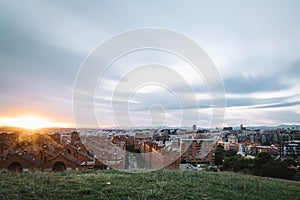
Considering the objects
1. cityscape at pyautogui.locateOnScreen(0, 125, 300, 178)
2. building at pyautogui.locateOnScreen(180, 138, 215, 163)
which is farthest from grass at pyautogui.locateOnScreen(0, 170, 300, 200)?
building at pyautogui.locateOnScreen(180, 138, 215, 163)

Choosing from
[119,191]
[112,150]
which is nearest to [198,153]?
[112,150]

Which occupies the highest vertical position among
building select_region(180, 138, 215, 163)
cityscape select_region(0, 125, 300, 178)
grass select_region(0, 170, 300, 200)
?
grass select_region(0, 170, 300, 200)

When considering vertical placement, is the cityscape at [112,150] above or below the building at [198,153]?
above

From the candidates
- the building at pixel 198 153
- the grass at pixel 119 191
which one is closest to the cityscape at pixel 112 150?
the building at pixel 198 153

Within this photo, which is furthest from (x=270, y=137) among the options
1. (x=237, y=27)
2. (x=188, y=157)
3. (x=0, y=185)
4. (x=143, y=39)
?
(x=0, y=185)

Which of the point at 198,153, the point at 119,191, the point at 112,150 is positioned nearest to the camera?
the point at 119,191

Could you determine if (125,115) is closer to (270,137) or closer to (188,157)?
(188,157)

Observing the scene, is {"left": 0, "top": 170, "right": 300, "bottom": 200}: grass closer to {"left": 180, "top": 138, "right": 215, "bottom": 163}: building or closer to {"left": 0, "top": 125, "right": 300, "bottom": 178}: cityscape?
{"left": 0, "top": 125, "right": 300, "bottom": 178}: cityscape

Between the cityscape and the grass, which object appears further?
the cityscape

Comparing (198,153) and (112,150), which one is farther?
(198,153)

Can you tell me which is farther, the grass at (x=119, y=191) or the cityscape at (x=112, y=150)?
the cityscape at (x=112, y=150)

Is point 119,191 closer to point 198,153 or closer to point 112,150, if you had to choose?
point 112,150

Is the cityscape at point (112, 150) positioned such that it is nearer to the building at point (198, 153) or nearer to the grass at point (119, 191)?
the building at point (198, 153)

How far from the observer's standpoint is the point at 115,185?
3105 mm
